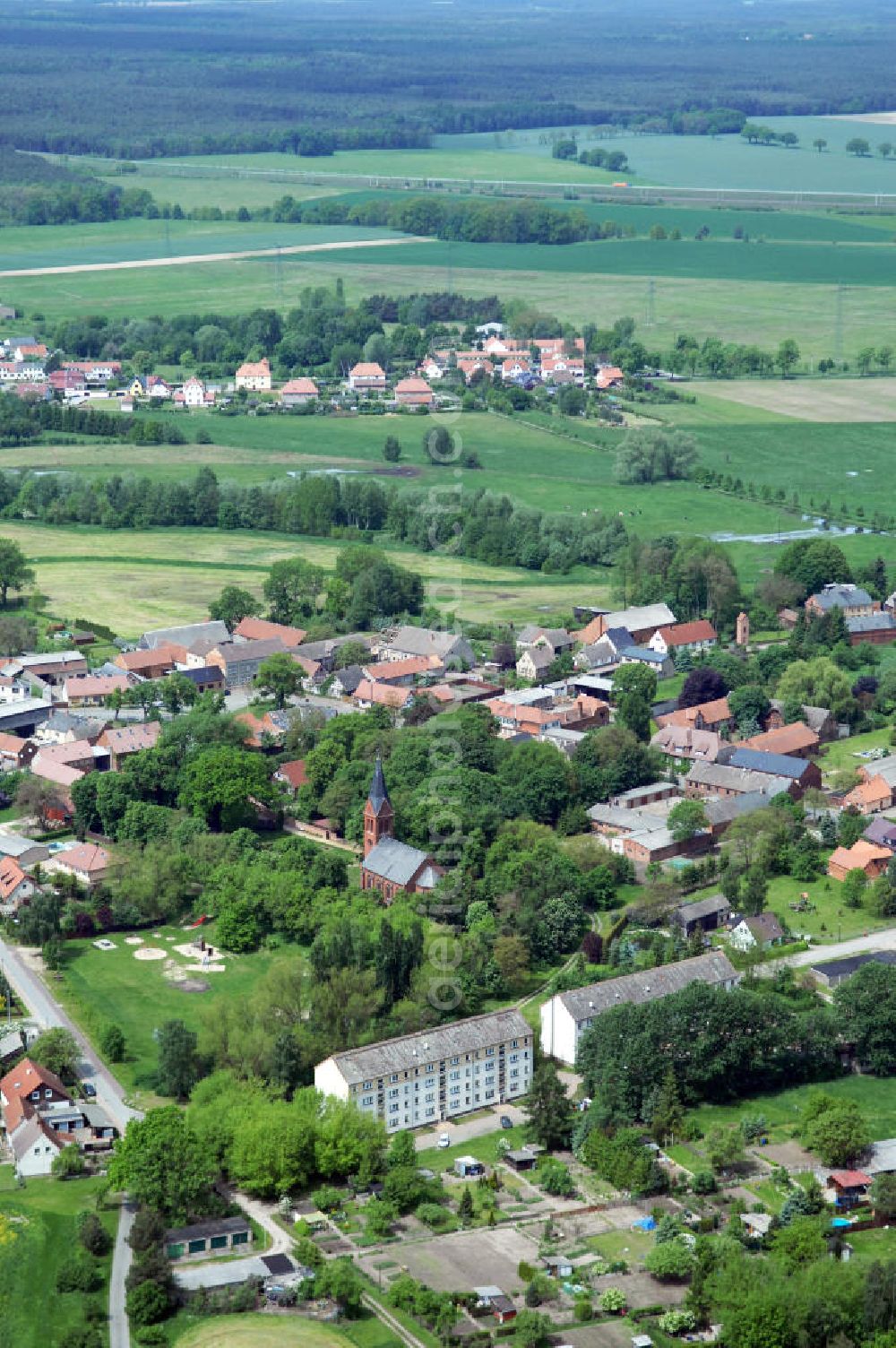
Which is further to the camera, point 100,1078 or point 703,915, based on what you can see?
point 703,915

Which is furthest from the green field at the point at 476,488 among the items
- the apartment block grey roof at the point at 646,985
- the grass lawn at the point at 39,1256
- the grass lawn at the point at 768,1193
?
the grass lawn at the point at 768,1193

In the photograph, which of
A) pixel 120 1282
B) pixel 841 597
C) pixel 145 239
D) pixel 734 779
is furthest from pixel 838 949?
pixel 145 239

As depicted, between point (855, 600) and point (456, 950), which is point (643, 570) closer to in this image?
point (855, 600)

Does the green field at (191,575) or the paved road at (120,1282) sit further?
the green field at (191,575)

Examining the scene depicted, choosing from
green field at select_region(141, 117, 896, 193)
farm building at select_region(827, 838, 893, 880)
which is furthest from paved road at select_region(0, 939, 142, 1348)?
green field at select_region(141, 117, 896, 193)

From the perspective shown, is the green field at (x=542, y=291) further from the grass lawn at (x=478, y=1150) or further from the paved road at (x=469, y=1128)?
the grass lawn at (x=478, y=1150)

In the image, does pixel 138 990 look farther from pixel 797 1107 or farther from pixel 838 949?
pixel 838 949

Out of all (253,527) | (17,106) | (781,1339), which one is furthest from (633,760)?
(17,106)
